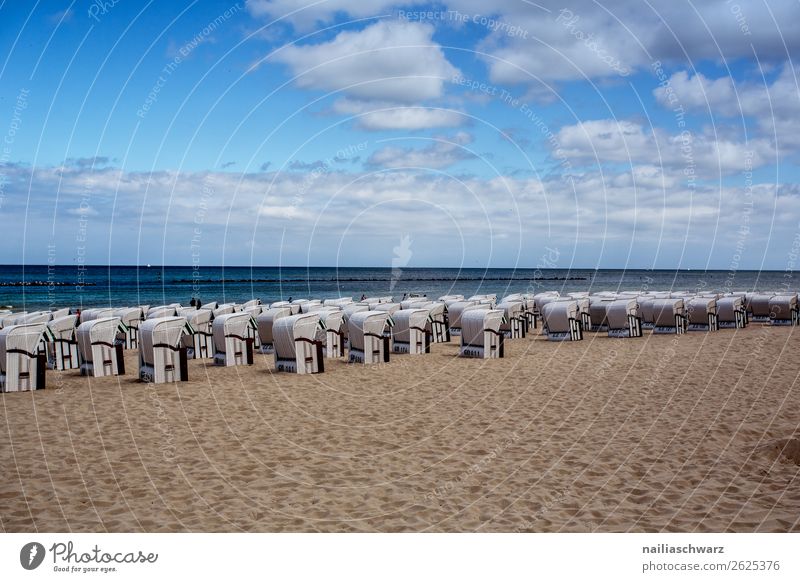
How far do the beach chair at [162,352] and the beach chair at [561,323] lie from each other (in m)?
11.3

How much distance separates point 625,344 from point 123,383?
13.0 m

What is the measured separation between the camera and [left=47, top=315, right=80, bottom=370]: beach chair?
49.8 feet

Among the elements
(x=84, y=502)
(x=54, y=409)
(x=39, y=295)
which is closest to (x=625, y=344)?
(x=54, y=409)

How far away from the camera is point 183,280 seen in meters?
101

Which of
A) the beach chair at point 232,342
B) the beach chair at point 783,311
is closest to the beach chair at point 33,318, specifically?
the beach chair at point 232,342

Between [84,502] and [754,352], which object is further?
[754,352]

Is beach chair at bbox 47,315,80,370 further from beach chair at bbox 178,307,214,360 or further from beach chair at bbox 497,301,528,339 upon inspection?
beach chair at bbox 497,301,528,339

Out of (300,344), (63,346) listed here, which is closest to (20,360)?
(63,346)

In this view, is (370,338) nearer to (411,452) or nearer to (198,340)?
(198,340)

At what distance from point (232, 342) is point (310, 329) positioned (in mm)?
2289

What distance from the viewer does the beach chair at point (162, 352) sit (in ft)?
40.8

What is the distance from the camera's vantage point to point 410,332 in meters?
16.7
